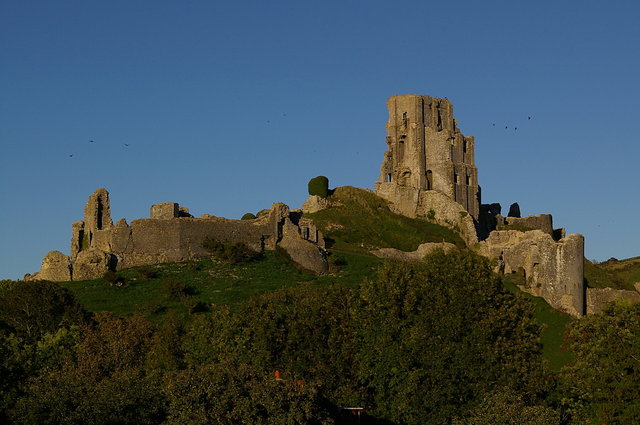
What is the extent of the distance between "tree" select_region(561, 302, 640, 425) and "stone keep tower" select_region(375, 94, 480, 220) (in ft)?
171

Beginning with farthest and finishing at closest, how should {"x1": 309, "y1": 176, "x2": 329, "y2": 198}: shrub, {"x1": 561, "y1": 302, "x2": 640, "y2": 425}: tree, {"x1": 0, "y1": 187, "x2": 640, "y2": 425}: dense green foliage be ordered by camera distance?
{"x1": 309, "y1": 176, "x2": 329, "y2": 198}: shrub, {"x1": 561, "y1": 302, "x2": 640, "y2": 425}: tree, {"x1": 0, "y1": 187, "x2": 640, "y2": 425}: dense green foliage

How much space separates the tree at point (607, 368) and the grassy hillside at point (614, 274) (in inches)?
1435

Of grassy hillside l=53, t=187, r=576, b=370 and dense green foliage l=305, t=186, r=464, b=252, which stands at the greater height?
dense green foliage l=305, t=186, r=464, b=252

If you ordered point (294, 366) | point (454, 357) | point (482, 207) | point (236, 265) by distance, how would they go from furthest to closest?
point (482, 207)
point (236, 265)
point (294, 366)
point (454, 357)

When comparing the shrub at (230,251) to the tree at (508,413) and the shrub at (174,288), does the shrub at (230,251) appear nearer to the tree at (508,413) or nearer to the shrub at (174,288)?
the shrub at (174,288)

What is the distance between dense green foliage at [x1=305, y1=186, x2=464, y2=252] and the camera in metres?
85.4

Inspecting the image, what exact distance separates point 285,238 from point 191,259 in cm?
664

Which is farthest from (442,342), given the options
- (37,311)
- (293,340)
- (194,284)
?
(194,284)

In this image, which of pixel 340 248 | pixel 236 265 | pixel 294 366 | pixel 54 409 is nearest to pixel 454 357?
pixel 294 366

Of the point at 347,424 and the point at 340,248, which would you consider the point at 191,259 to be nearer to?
the point at 340,248

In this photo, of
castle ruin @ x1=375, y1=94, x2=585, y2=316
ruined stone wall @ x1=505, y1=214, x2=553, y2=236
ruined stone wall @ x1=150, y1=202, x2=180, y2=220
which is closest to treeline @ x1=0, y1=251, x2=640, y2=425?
ruined stone wall @ x1=150, y1=202, x2=180, y2=220

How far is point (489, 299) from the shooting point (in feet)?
156

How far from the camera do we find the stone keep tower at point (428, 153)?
98.1m

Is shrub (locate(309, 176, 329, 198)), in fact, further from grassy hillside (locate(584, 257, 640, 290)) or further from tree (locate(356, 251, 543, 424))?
tree (locate(356, 251, 543, 424))
